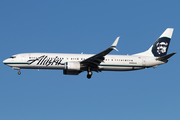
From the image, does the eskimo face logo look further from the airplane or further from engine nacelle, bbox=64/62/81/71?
engine nacelle, bbox=64/62/81/71

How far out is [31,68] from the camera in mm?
47500

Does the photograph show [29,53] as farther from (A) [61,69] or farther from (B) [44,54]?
(A) [61,69]

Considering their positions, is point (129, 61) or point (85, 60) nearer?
point (85, 60)

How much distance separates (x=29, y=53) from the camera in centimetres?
4850

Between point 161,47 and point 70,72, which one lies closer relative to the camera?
point 70,72

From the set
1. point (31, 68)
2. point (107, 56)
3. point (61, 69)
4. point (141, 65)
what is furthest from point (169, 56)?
point (31, 68)

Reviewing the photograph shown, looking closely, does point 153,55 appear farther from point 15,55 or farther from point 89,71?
point 15,55

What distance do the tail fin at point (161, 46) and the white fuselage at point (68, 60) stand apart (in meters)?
2.41

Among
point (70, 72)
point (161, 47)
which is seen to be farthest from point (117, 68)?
point (161, 47)

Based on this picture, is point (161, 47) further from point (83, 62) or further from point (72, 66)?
point (72, 66)

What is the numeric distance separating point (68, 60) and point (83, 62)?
2.26 m

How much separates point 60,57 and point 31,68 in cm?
437

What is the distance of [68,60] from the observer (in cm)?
4791


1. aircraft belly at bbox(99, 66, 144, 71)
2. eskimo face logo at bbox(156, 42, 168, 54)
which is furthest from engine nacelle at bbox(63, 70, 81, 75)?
eskimo face logo at bbox(156, 42, 168, 54)
